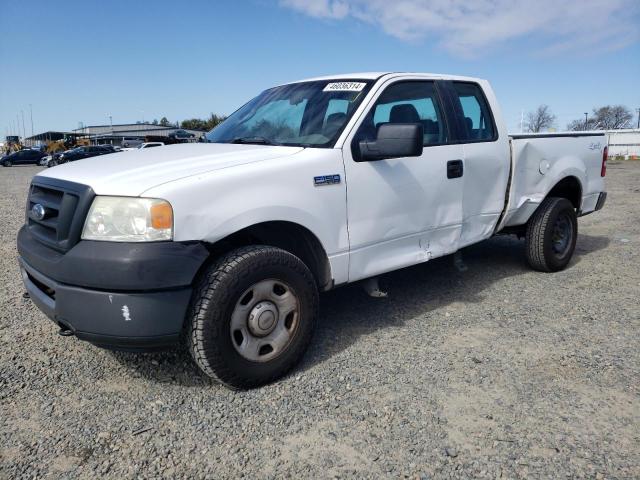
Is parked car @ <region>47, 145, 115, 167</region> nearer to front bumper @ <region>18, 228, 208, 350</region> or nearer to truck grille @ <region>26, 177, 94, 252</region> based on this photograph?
truck grille @ <region>26, 177, 94, 252</region>

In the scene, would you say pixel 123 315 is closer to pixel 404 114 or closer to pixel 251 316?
pixel 251 316

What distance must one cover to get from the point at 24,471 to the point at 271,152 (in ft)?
6.77

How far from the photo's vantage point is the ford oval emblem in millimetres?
2857

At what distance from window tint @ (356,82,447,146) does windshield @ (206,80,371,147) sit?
21 cm

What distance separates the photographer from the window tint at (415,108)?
12.0ft

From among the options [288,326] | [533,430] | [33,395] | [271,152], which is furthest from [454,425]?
[33,395]

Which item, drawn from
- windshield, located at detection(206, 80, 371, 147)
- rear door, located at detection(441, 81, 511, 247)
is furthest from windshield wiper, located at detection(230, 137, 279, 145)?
rear door, located at detection(441, 81, 511, 247)

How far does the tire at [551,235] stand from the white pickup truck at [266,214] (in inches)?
29.6

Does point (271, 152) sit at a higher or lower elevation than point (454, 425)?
higher

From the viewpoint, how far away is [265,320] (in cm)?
285

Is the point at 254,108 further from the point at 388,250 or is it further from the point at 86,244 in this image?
the point at 86,244

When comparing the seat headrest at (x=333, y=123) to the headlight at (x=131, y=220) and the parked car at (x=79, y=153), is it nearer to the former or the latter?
the headlight at (x=131, y=220)

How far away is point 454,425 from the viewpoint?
2.52 m

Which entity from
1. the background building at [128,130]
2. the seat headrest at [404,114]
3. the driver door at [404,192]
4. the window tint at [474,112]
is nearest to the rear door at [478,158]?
the window tint at [474,112]
